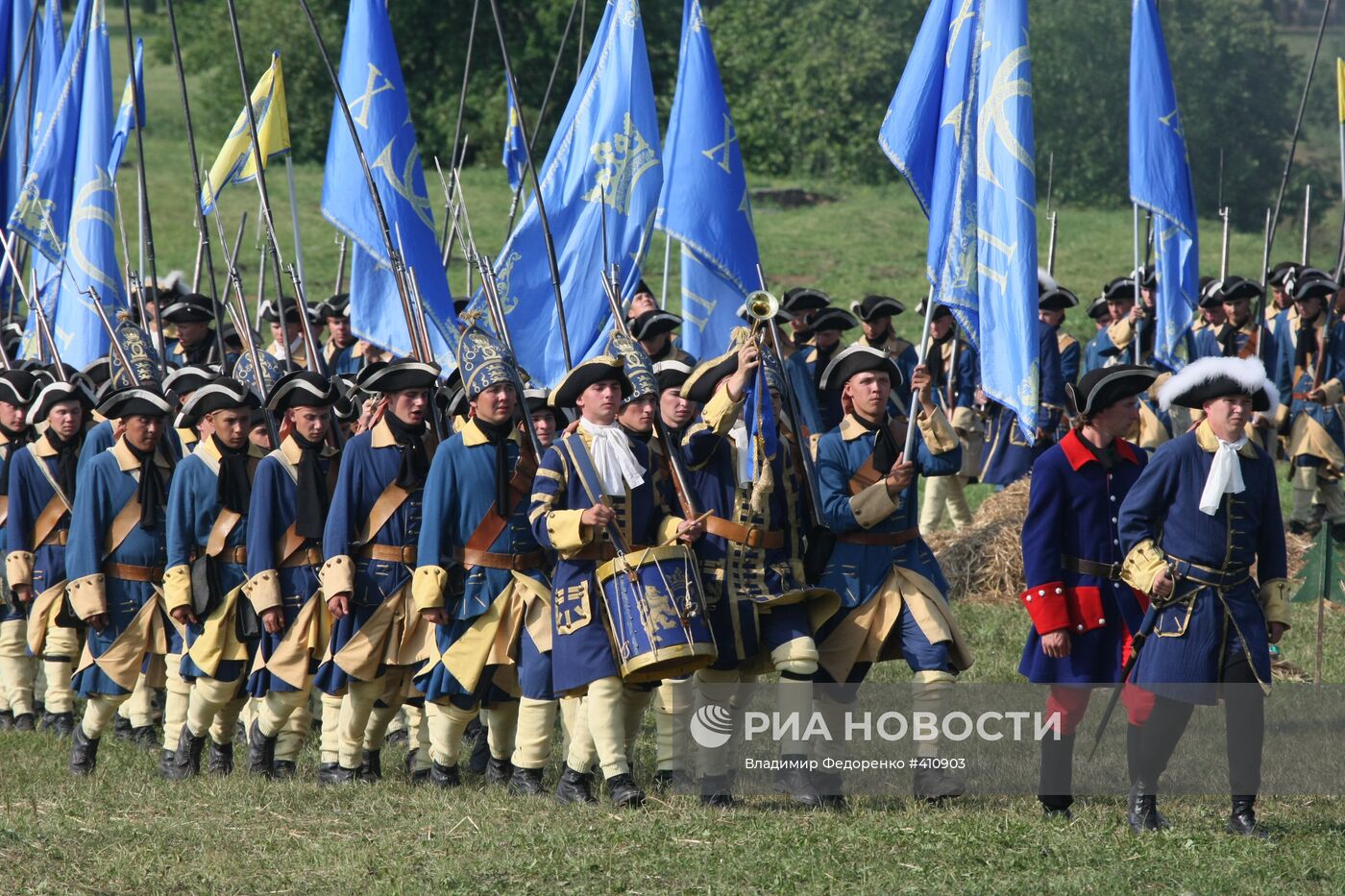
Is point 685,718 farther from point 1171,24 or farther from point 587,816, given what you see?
point 1171,24

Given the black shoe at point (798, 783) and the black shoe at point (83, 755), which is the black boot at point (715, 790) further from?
the black shoe at point (83, 755)

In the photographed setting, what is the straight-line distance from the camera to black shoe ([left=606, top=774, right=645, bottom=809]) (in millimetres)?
7934

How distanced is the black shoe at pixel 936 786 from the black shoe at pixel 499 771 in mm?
1911

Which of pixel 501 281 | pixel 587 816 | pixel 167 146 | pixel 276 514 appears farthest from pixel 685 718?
pixel 167 146

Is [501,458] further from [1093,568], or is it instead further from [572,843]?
[1093,568]

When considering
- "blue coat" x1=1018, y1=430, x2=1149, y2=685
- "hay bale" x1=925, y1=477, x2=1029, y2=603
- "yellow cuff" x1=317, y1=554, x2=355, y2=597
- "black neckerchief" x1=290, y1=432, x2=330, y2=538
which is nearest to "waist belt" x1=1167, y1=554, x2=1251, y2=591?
"blue coat" x1=1018, y1=430, x2=1149, y2=685

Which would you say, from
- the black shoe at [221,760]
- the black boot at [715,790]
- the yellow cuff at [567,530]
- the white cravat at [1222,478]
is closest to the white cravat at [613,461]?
the yellow cuff at [567,530]

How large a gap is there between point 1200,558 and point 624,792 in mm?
2469

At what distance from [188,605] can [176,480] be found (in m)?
0.62

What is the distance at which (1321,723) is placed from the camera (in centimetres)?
988

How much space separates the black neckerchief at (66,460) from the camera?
10.5 meters

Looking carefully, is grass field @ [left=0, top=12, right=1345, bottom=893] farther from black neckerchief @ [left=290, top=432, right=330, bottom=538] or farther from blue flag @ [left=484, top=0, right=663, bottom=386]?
blue flag @ [left=484, top=0, right=663, bottom=386]

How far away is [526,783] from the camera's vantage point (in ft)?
27.5

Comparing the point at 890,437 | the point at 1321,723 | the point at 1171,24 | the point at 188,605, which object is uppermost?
the point at 1171,24
